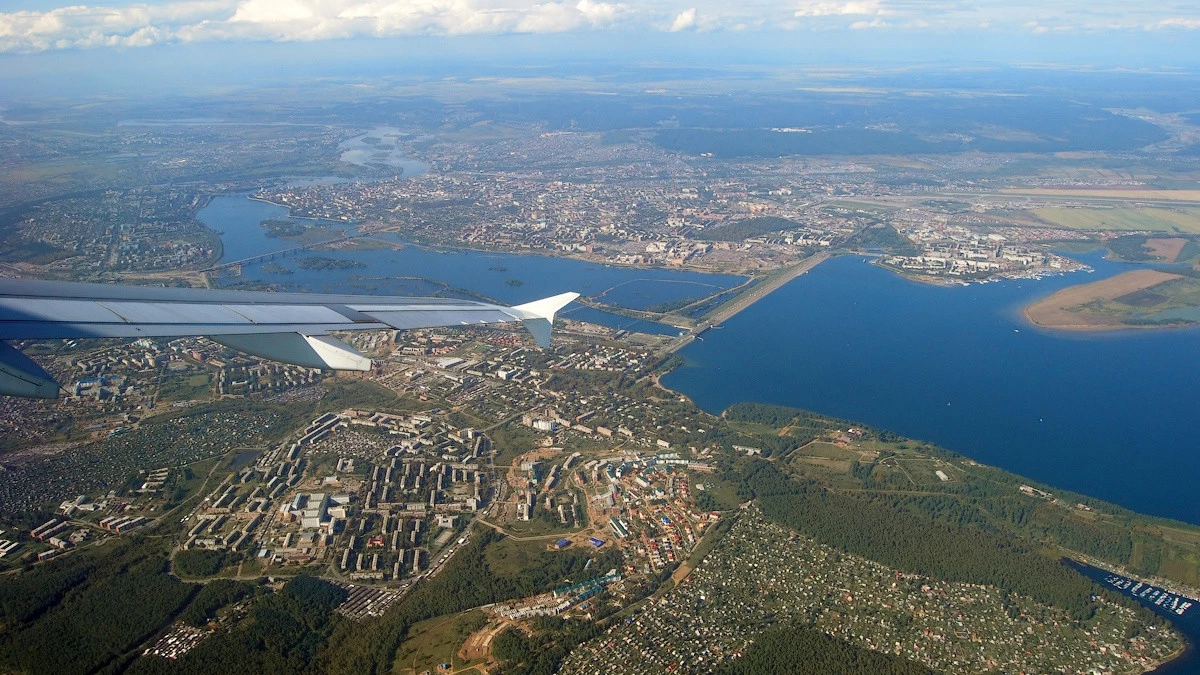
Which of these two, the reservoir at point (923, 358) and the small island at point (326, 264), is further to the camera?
the small island at point (326, 264)

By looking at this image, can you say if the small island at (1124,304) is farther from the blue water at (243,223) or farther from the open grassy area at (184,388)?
the blue water at (243,223)

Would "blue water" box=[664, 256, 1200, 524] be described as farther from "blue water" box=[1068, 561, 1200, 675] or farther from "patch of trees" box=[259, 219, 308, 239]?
"patch of trees" box=[259, 219, 308, 239]

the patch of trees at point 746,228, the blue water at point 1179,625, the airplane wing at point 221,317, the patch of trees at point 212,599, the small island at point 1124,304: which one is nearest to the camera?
the airplane wing at point 221,317

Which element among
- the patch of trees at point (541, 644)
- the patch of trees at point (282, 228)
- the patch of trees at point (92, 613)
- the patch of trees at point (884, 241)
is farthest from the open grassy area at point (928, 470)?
the patch of trees at point (282, 228)

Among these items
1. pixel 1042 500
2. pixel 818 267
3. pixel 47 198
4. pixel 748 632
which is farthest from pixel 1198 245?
pixel 47 198

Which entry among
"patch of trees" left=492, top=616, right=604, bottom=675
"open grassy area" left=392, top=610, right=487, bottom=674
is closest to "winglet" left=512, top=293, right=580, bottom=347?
"patch of trees" left=492, top=616, right=604, bottom=675

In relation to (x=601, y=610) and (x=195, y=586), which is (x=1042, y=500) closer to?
Result: (x=601, y=610)
